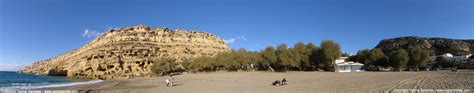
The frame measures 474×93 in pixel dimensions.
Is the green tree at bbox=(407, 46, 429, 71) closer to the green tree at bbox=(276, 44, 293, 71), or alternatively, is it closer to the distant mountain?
the green tree at bbox=(276, 44, 293, 71)

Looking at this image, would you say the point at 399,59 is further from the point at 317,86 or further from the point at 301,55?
the point at 317,86

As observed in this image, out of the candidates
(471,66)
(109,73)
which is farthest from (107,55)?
(471,66)

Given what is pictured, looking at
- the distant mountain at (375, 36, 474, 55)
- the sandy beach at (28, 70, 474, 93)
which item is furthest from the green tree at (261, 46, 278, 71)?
the distant mountain at (375, 36, 474, 55)

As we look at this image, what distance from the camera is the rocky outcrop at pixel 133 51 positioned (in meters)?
96.9

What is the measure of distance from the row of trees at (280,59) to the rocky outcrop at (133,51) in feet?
70.9

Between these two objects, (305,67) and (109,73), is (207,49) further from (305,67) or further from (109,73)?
(305,67)

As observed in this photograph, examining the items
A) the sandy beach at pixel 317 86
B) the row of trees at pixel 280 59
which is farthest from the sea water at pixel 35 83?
the row of trees at pixel 280 59

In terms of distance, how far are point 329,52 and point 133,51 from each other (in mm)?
61932

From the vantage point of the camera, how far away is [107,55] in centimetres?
10469

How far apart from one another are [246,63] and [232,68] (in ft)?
9.64

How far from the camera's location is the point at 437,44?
174 metres

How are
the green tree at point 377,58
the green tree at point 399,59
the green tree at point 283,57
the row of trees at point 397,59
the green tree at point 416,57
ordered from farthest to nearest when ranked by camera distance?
1. the green tree at point 416,57
2. the green tree at point 377,58
3. the row of trees at point 397,59
4. the green tree at point 399,59
5. the green tree at point 283,57

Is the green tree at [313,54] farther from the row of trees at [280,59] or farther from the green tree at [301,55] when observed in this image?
the green tree at [301,55]

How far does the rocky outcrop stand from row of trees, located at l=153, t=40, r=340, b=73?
70.9 ft
